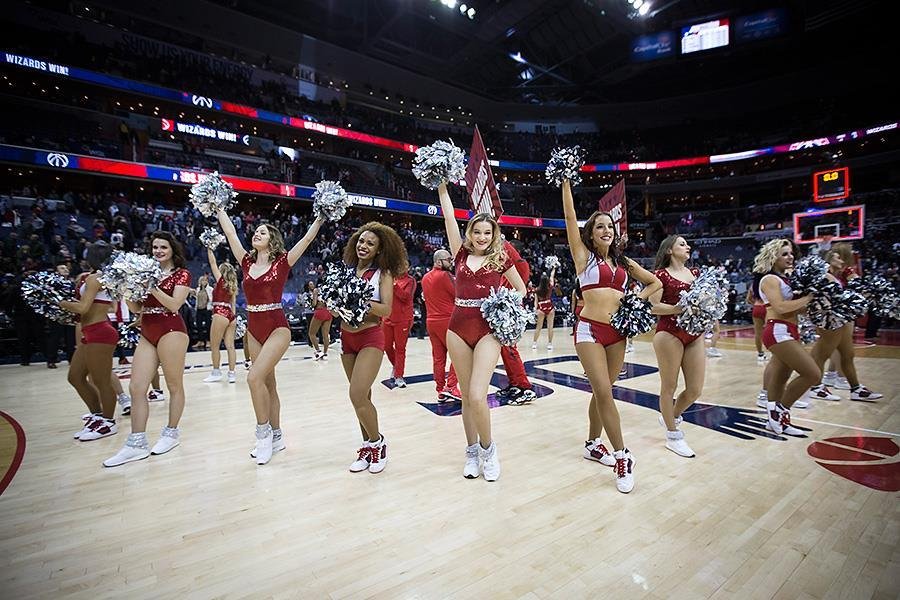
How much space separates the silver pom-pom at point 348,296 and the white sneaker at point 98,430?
2910 mm

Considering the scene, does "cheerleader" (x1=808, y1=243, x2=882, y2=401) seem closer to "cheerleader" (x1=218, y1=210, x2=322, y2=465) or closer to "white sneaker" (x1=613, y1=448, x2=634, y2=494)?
"white sneaker" (x1=613, y1=448, x2=634, y2=494)

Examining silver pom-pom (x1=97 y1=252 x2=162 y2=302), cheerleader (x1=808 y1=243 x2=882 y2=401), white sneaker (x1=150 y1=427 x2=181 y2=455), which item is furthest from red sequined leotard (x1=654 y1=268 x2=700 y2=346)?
white sneaker (x1=150 y1=427 x2=181 y2=455)

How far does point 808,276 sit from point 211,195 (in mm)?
5075

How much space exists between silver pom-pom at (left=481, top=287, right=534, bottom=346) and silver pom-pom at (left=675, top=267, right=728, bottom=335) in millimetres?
1310

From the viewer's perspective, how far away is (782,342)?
3613 millimetres

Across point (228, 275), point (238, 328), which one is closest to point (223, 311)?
point (228, 275)

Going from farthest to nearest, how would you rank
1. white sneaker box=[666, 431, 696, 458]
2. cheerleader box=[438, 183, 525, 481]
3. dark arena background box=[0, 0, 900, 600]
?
1. white sneaker box=[666, 431, 696, 458]
2. cheerleader box=[438, 183, 525, 481]
3. dark arena background box=[0, 0, 900, 600]

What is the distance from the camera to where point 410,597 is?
5.64 ft

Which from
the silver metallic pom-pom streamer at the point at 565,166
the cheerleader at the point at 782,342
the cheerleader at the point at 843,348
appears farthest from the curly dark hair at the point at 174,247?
the cheerleader at the point at 843,348

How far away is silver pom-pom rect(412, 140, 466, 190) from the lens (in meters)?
3.11

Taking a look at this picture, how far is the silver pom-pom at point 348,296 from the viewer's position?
273cm

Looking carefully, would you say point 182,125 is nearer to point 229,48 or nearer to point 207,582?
point 229,48

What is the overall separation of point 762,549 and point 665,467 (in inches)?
40.1

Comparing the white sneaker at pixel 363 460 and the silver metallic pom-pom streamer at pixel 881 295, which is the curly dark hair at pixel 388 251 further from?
the silver metallic pom-pom streamer at pixel 881 295
